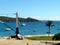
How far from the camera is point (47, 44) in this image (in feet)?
81.7

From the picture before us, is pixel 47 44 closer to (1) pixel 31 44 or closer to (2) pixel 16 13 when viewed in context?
(1) pixel 31 44

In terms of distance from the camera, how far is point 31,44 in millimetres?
24812

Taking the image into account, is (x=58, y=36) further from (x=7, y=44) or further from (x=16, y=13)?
(x=7, y=44)

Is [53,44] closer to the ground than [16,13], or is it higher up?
closer to the ground

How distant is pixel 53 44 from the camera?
2511 centimetres

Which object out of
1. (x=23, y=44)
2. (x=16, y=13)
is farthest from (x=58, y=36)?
(x=23, y=44)

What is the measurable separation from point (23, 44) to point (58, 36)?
885cm

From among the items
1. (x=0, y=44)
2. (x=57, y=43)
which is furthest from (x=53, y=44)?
(x=0, y=44)

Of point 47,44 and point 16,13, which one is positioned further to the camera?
point 16,13

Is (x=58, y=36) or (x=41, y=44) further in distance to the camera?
(x=58, y=36)

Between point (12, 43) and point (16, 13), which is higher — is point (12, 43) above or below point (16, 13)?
below

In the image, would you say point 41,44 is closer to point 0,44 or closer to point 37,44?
point 37,44

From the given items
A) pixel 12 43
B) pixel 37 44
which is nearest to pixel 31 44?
pixel 37 44

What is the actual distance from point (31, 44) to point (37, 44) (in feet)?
2.14
